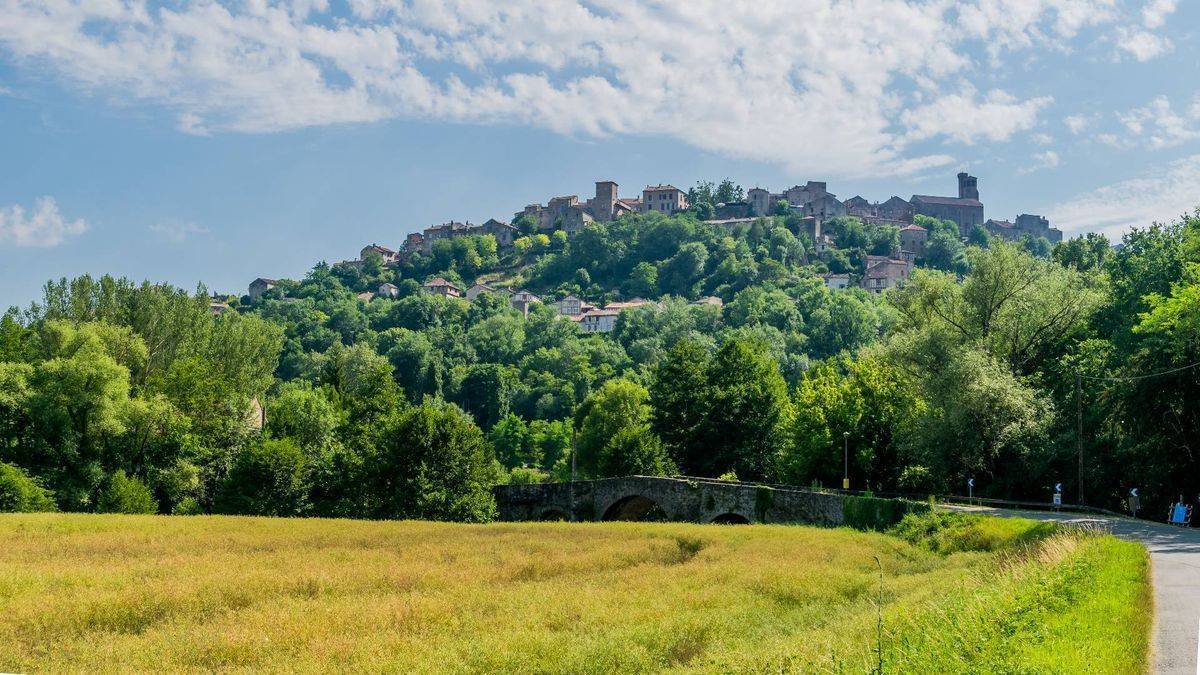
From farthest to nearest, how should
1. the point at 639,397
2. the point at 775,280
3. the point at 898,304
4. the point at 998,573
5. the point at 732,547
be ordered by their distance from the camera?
the point at 775,280, the point at 639,397, the point at 898,304, the point at 732,547, the point at 998,573

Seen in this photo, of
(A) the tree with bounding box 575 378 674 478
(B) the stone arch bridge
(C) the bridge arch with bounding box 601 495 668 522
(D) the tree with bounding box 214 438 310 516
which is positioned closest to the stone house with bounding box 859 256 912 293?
(A) the tree with bounding box 575 378 674 478

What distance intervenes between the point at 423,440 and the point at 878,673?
4389 cm

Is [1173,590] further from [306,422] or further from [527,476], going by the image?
[527,476]

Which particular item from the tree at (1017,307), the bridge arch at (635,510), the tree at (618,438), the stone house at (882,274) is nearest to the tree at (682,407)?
the tree at (618,438)

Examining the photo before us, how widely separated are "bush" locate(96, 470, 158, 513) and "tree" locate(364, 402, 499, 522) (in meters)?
11.6

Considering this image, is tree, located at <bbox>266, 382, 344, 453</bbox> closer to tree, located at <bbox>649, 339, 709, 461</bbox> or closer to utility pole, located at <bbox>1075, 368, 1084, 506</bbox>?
tree, located at <bbox>649, 339, 709, 461</bbox>

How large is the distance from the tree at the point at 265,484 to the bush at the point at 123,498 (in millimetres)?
3799

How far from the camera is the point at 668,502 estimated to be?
176 ft

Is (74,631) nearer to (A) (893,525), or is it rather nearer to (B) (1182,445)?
(A) (893,525)

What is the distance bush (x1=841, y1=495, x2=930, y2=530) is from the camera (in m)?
36.8

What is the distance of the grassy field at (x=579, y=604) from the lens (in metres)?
14.4

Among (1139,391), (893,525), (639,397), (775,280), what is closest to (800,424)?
(893,525)

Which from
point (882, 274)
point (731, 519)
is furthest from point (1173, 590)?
point (882, 274)

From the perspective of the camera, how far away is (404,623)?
63.4 feet
